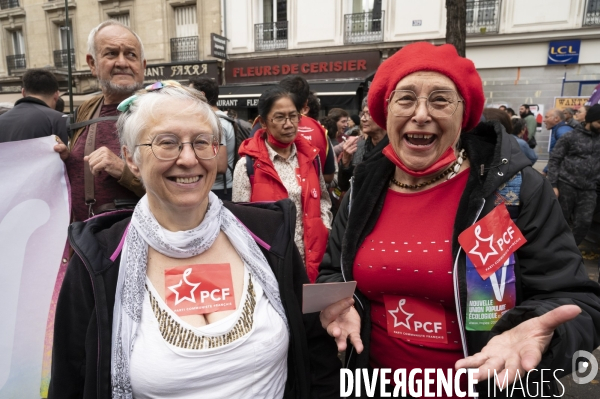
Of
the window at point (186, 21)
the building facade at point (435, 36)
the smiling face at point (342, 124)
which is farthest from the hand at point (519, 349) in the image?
the window at point (186, 21)

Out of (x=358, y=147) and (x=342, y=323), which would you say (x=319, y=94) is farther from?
(x=342, y=323)

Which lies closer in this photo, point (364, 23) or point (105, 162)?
point (105, 162)

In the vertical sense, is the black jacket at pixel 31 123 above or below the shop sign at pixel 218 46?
below

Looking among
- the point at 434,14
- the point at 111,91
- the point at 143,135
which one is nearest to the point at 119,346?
the point at 143,135

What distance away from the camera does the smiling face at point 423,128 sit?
1.49 metres

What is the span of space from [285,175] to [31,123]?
1776 millimetres

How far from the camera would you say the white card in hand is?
1.33 meters

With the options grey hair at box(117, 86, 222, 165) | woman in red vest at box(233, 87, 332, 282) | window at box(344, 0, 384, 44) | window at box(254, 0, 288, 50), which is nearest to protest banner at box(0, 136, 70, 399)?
grey hair at box(117, 86, 222, 165)

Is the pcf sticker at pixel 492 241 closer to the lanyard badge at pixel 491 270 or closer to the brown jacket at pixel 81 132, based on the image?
the lanyard badge at pixel 491 270

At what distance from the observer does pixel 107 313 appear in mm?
1367

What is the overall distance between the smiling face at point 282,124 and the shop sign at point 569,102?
1129cm

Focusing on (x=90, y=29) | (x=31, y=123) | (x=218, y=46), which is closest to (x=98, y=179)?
(x=31, y=123)

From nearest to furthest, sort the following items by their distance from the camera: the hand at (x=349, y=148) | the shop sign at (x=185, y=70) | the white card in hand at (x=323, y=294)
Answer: the white card in hand at (x=323, y=294)
the hand at (x=349, y=148)
the shop sign at (x=185, y=70)

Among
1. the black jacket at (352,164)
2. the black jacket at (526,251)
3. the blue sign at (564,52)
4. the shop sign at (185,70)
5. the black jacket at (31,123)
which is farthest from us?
the shop sign at (185,70)
